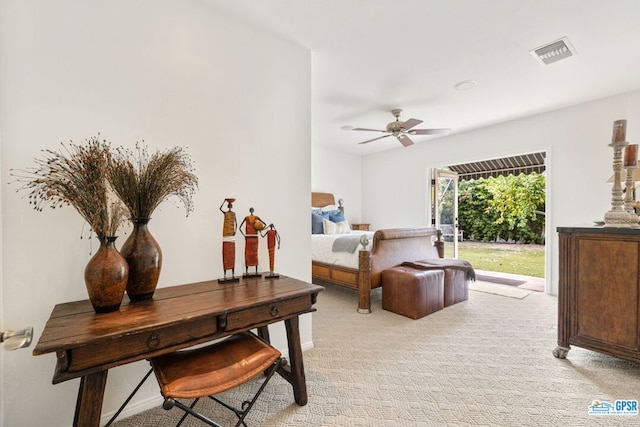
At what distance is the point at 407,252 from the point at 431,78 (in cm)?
207

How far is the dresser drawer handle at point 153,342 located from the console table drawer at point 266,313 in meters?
0.29

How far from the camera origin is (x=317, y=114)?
396 centimetres

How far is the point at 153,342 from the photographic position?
3.76 feet

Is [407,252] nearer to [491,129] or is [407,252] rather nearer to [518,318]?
[518,318]

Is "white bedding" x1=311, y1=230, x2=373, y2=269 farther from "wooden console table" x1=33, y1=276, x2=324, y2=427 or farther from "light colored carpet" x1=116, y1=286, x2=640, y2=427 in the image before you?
"wooden console table" x1=33, y1=276, x2=324, y2=427

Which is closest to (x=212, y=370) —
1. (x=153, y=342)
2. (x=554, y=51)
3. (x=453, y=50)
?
(x=153, y=342)

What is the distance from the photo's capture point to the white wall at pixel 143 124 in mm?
1332

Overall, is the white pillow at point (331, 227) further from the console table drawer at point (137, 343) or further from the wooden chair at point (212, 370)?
the console table drawer at point (137, 343)

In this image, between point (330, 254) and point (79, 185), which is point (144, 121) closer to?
point (79, 185)

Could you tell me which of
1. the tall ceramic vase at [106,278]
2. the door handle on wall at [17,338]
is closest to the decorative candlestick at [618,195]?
the tall ceramic vase at [106,278]

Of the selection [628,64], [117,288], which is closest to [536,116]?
[628,64]

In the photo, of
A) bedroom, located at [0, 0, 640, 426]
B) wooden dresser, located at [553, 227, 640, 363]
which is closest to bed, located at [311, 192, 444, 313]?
bedroom, located at [0, 0, 640, 426]

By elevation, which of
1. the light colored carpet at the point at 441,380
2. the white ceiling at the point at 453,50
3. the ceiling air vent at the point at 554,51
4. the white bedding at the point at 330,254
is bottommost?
the light colored carpet at the point at 441,380

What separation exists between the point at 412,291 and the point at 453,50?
235cm
